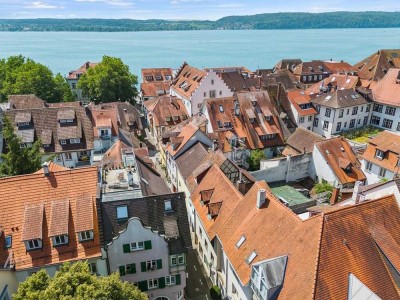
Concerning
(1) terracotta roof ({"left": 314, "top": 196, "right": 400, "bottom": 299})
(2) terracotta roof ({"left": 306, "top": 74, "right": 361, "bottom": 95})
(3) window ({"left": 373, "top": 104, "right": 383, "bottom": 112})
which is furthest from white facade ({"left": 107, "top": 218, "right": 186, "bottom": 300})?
(3) window ({"left": 373, "top": 104, "right": 383, "bottom": 112})

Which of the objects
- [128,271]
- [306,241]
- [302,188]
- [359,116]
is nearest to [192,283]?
[128,271]

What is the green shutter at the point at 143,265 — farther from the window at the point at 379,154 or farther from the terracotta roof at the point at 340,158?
the window at the point at 379,154

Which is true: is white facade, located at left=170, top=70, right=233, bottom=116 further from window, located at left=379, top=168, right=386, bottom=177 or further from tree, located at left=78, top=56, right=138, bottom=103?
window, located at left=379, top=168, right=386, bottom=177

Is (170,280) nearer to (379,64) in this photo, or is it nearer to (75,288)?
(75,288)

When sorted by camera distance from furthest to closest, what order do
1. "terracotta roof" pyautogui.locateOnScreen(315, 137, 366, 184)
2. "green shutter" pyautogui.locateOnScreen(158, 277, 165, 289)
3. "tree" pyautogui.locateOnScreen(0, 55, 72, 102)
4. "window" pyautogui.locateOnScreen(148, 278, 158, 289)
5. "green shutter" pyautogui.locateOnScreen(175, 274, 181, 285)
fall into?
1. "tree" pyautogui.locateOnScreen(0, 55, 72, 102)
2. "terracotta roof" pyautogui.locateOnScreen(315, 137, 366, 184)
3. "green shutter" pyautogui.locateOnScreen(175, 274, 181, 285)
4. "green shutter" pyautogui.locateOnScreen(158, 277, 165, 289)
5. "window" pyautogui.locateOnScreen(148, 278, 158, 289)

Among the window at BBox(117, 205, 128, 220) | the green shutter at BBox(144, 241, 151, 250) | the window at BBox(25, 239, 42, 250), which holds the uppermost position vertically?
the window at BBox(117, 205, 128, 220)

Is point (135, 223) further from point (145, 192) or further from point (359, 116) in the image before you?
point (359, 116)
